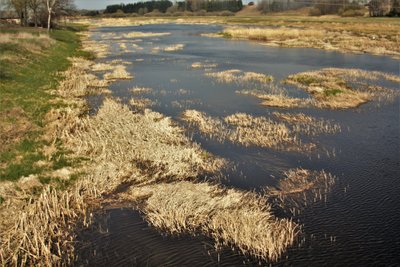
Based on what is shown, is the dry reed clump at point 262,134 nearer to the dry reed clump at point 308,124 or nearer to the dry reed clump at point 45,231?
the dry reed clump at point 308,124

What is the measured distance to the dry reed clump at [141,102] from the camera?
985 inches

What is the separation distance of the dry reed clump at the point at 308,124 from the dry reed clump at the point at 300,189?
5.51 m

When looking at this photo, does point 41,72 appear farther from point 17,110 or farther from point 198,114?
point 198,114

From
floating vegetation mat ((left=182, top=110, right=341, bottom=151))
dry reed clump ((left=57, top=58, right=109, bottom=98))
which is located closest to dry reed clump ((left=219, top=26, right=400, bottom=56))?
floating vegetation mat ((left=182, top=110, right=341, bottom=151))

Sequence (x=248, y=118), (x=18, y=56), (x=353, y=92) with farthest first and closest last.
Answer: (x=18, y=56) < (x=353, y=92) < (x=248, y=118)

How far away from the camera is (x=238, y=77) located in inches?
1399

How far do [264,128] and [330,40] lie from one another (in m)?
56.9

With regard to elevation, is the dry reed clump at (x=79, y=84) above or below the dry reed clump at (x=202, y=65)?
below

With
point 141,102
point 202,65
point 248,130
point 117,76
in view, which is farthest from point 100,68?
point 248,130

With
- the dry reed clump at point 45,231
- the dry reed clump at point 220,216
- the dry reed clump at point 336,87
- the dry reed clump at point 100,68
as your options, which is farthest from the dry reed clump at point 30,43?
the dry reed clump at point 220,216

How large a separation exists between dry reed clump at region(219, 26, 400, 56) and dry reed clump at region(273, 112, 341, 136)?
1497 inches

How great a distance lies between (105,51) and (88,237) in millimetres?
48896

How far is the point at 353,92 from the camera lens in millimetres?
28766

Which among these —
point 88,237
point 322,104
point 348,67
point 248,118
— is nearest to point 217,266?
point 88,237
